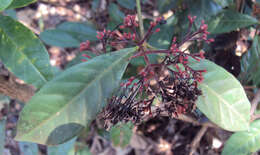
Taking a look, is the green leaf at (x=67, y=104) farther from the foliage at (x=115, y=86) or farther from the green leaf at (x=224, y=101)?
the green leaf at (x=224, y=101)

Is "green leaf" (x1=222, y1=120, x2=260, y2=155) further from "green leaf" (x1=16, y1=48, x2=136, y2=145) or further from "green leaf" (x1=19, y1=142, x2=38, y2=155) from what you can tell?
"green leaf" (x1=19, y1=142, x2=38, y2=155)

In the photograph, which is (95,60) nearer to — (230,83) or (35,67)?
(35,67)

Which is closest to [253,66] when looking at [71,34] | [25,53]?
[25,53]

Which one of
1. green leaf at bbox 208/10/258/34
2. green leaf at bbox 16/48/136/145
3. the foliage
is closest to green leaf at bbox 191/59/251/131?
the foliage

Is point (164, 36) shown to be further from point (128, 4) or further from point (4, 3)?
point (4, 3)

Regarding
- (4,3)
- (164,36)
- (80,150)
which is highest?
(4,3)

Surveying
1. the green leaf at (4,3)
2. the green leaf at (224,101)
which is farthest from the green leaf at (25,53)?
the green leaf at (224,101)
